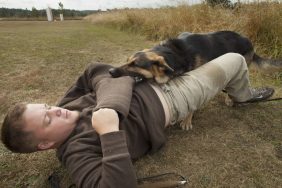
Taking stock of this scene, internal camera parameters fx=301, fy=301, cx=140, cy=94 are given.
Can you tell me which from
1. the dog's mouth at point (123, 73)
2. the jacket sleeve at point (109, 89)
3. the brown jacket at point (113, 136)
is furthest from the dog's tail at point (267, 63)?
the jacket sleeve at point (109, 89)

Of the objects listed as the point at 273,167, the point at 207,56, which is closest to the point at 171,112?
the point at 273,167

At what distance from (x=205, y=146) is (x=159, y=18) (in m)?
7.29

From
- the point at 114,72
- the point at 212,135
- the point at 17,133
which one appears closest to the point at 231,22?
the point at 212,135

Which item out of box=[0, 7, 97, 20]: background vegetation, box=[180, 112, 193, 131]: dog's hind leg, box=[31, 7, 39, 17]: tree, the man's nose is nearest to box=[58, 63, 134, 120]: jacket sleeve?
the man's nose

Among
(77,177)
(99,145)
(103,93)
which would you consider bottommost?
(77,177)

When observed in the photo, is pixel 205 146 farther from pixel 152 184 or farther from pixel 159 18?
pixel 159 18

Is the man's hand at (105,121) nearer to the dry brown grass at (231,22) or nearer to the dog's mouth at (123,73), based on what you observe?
the dog's mouth at (123,73)

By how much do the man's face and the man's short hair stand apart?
0.10ft

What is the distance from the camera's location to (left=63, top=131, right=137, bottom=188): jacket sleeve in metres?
1.81

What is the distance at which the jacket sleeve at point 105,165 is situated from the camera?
1813 millimetres

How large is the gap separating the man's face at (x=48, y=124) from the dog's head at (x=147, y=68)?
32.1 inches

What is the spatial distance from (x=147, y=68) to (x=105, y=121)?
122 cm

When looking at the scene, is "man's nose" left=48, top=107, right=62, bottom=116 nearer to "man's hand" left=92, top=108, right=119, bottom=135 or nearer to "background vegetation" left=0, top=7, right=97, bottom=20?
"man's hand" left=92, top=108, right=119, bottom=135

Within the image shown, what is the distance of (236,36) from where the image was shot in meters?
3.84
